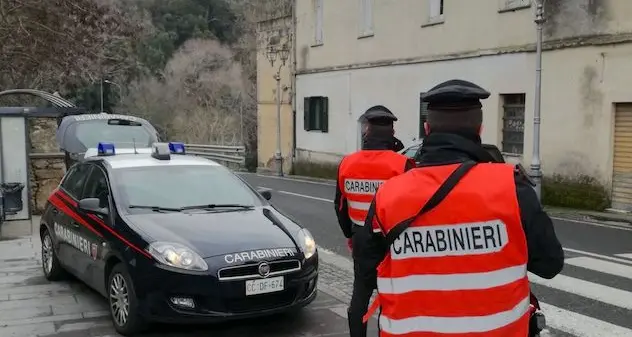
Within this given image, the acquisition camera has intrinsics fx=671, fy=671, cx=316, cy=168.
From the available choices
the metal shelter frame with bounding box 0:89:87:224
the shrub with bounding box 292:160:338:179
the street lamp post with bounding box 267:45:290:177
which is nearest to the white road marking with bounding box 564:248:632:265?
the metal shelter frame with bounding box 0:89:87:224

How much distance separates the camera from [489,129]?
58.7 ft

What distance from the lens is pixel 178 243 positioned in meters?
5.25

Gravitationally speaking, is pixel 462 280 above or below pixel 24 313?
above

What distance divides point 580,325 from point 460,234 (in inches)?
170

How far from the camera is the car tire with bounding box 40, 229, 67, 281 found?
23.4 ft

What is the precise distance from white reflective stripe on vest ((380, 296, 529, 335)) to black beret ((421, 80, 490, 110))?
2.39ft

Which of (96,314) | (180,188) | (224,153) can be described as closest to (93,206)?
(180,188)

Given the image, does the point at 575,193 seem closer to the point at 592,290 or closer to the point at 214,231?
the point at 592,290

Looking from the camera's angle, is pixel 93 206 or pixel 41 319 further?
pixel 93 206

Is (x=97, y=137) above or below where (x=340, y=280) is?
above

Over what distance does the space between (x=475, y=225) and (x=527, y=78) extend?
50.8 feet

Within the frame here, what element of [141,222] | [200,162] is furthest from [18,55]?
[141,222]

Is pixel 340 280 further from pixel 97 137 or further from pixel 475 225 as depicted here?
pixel 97 137

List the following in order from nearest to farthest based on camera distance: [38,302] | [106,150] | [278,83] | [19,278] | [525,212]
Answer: [525,212], [38,302], [106,150], [19,278], [278,83]
